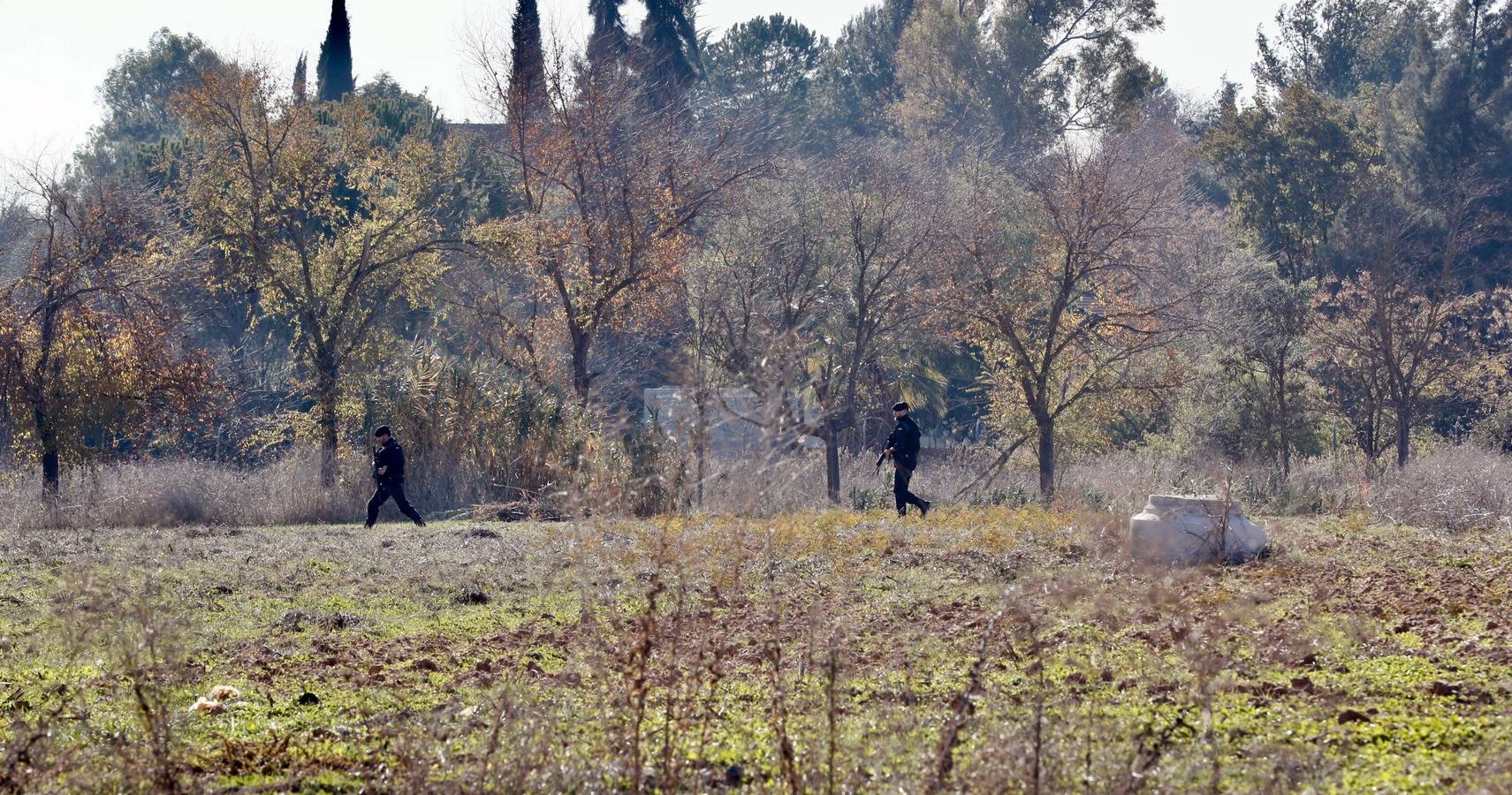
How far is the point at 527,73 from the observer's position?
3092 centimetres

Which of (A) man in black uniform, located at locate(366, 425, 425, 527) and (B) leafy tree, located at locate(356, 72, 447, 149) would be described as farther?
(B) leafy tree, located at locate(356, 72, 447, 149)

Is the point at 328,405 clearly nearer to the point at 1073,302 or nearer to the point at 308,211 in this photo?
the point at 308,211

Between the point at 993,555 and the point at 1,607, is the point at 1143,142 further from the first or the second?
the point at 1,607

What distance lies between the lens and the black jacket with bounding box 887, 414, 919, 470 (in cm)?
1894

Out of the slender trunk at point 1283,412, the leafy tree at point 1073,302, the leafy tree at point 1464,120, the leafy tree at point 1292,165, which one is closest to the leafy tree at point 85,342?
the leafy tree at point 1073,302

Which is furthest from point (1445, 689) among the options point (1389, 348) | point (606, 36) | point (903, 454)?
point (606, 36)

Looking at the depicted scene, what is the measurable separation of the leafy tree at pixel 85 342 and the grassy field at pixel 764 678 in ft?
40.9

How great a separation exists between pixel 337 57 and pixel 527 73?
2330 cm

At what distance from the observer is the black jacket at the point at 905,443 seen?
1894 centimetres

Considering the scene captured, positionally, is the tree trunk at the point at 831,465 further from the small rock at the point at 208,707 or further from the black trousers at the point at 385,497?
the small rock at the point at 208,707

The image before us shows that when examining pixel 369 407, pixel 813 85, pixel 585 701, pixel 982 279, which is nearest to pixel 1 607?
pixel 585 701

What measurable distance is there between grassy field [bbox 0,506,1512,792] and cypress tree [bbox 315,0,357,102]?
1611 inches

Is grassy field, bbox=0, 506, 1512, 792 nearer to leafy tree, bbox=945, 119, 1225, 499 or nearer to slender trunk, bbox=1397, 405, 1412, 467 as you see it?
leafy tree, bbox=945, 119, 1225, 499

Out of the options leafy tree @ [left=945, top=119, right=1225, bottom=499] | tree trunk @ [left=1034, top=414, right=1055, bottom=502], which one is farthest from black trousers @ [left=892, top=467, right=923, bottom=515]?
tree trunk @ [left=1034, top=414, right=1055, bottom=502]
